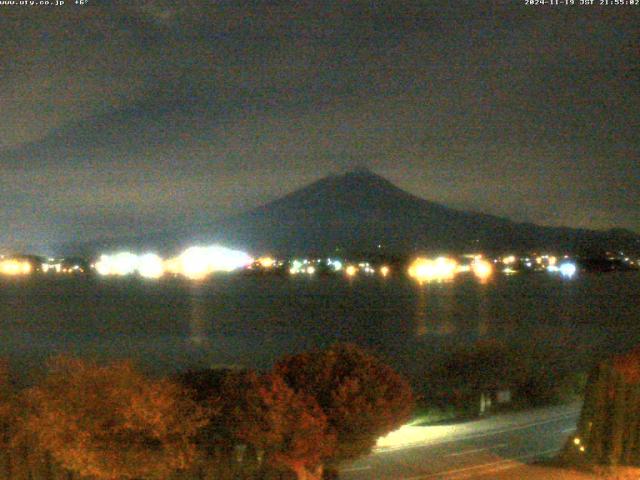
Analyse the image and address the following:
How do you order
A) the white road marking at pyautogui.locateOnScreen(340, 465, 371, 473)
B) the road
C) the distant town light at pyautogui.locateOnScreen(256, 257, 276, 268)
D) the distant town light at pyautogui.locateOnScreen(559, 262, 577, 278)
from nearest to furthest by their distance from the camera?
the road
the white road marking at pyautogui.locateOnScreen(340, 465, 371, 473)
the distant town light at pyautogui.locateOnScreen(559, 262, 577, 278)
the distant town light at pyautogui.locateOnScreen(256, 257, 276, 268)

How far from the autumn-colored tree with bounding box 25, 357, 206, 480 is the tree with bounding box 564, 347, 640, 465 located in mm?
4134

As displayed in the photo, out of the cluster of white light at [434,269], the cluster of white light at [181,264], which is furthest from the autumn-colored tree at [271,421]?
the cluster of white light at [181,264]

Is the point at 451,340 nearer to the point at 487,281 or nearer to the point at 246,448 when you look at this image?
the point at 246,448

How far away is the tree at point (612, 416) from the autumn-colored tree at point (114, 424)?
163 inches

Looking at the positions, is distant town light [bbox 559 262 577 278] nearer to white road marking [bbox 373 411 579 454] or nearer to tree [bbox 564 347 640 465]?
white road marking [bbox 373 411 579 454]

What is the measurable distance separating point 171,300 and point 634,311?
42.1 meters

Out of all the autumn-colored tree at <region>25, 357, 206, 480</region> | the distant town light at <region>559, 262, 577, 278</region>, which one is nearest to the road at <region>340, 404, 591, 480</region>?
the autumn-colored tree at <region>25, 357, 206, 480</region>

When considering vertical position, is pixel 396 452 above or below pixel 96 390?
below

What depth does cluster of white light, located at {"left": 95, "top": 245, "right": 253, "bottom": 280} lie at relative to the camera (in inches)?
5974

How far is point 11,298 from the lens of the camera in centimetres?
9700

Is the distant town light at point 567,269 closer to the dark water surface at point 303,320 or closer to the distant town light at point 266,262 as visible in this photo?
the dark water surface at point 303,320

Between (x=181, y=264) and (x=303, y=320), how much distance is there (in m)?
87.2

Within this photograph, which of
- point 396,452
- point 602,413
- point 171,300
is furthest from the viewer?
point 171,300

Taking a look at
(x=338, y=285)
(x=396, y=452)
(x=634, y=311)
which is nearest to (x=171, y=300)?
(x=338, y=285)
